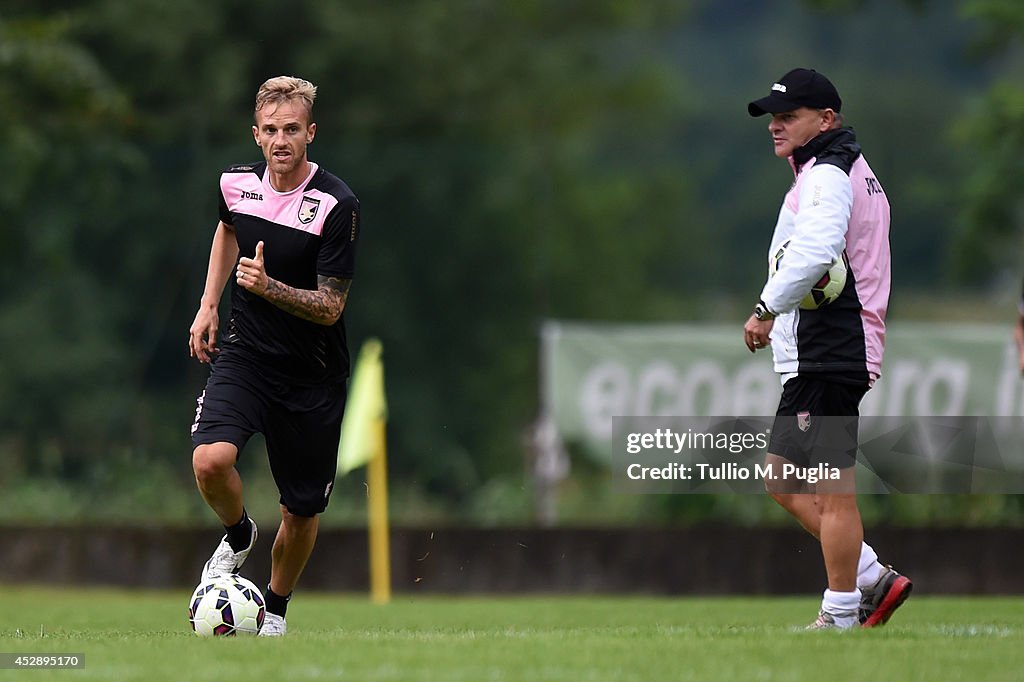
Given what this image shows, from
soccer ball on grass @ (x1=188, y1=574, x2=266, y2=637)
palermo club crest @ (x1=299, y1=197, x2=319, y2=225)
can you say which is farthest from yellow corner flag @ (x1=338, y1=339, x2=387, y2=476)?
soccer ball on grass @ (x1=188, y1=574, x2=266, y2=637)

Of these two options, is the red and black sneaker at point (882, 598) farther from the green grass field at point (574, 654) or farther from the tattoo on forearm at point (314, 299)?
the tattoo on forearm at point (314, 299)

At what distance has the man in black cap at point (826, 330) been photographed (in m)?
7.39

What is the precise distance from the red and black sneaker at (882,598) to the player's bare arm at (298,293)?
257cm

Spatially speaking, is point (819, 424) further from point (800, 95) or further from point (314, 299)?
point (314, 299)

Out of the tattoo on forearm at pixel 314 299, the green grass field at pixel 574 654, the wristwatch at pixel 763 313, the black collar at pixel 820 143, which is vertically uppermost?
the black collar at pixel 820 143

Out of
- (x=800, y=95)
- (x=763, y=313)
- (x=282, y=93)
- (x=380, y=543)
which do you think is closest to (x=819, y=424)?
(x=763, y=313)

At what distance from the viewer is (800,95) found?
768 centimetres

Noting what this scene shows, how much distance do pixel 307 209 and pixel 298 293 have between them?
0.44 meters

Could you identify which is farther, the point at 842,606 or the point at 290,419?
the point at 290,419

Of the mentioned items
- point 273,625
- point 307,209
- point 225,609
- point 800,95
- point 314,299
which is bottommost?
point 273,625

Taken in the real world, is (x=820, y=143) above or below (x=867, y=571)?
above

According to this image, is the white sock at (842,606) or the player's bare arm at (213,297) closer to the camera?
the white sock at (842,606)

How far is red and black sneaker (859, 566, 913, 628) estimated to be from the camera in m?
7.62

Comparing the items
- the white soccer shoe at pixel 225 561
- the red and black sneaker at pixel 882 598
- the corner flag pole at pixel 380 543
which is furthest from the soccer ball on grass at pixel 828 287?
the corner flag pole at pixel 380 543
